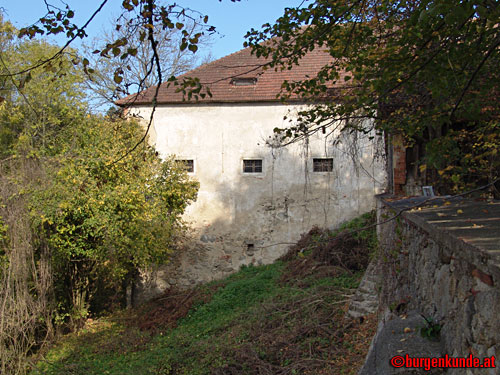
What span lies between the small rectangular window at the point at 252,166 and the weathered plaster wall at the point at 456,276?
9.60 m

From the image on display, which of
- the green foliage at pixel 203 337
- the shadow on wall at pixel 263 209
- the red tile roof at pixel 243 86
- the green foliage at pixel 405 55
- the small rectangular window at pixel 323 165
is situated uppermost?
the red tile roof at pixel 243 86

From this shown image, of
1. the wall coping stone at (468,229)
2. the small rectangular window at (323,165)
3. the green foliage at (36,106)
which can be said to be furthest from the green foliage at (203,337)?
the green foliage at (36,106)

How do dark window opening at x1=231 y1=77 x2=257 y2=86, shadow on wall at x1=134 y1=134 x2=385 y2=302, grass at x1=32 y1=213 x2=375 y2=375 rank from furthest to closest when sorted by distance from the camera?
1. dark window opening at x1=231 y1=77 x2=257 y2=86
2. shadow on wall at x1=134 y1=134 x2=385 y2=302
3. grass at x1=32 y1=213 x2=375 y2=375

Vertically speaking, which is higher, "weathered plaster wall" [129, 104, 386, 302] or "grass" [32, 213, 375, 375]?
"weathered plaster wall" [129, 104, 386, 302]

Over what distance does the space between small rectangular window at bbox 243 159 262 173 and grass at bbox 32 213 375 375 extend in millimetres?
3434

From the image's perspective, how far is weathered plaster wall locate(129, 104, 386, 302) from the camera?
13.4 metres

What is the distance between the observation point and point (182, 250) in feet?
45.2

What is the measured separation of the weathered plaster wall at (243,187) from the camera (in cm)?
1345

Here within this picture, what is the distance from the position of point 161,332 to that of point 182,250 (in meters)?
4.03

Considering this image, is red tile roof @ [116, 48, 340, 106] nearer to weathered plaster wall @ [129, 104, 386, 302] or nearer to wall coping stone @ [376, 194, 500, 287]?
weathered plaster wall @ [129, 104, 386, 302]

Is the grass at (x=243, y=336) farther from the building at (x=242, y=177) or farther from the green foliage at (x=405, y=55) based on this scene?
the green foliage at (x=405, y=55)

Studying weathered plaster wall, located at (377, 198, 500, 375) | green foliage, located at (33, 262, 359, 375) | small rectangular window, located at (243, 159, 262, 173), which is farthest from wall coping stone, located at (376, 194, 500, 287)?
small rectangular window, located at (243, 159, 262, 173)

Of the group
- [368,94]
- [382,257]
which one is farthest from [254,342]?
[368,94]

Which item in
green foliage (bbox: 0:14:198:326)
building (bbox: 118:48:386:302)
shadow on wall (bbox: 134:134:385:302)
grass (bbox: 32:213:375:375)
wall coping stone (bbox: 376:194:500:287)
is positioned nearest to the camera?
wall coping stone (bbox: 376:194:500:287)
